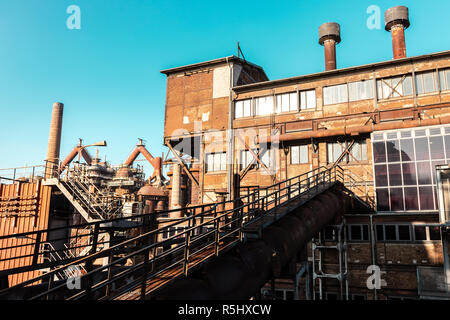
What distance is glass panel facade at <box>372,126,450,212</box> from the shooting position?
60.2 feet

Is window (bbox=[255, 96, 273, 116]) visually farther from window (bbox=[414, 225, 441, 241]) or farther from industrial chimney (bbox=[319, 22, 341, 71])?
window (bbox=[414, 225, 441, 241])

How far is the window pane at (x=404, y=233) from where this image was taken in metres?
18.7

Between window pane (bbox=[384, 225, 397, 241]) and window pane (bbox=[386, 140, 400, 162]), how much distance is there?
380 cm

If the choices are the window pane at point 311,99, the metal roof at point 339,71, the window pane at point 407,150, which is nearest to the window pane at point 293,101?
the window pane at point 311,99

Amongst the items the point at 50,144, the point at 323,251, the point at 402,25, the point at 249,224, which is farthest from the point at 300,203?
the point at 50,144

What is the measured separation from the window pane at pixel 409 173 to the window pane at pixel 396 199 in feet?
1.97

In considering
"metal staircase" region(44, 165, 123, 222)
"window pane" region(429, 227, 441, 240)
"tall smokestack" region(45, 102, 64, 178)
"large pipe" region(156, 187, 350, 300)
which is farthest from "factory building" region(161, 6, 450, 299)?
"tall smokestack" region(45, 102, 64, 178)

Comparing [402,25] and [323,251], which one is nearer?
[323,251]

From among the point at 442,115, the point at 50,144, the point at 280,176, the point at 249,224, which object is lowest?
the point at 249,224

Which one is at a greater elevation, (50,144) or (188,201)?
(50,144)
